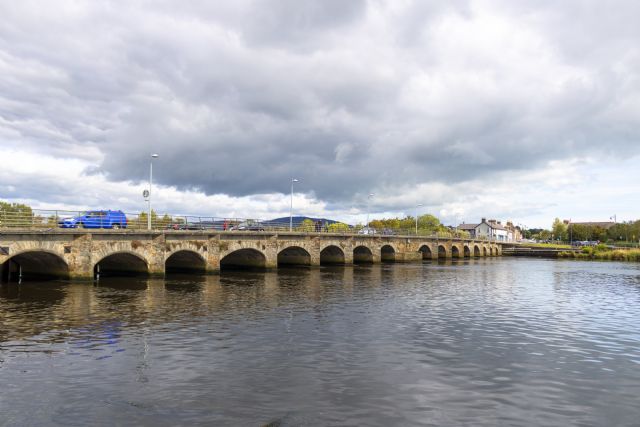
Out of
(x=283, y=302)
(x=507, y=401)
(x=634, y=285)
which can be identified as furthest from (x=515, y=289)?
(x=507, y=401)

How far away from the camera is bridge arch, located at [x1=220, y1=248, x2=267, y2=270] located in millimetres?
56250

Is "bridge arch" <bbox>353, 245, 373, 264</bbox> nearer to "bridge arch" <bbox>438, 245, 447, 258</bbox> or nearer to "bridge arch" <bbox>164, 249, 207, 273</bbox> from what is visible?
"bridge arch" <bbox>164, 249, 207, 273</bbox>

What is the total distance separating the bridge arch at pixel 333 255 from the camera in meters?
71.7

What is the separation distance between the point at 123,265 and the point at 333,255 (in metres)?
33.4

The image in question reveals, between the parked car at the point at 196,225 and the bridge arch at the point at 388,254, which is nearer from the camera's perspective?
the parked car at the point at 196,225

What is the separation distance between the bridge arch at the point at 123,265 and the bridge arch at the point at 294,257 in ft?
76.0

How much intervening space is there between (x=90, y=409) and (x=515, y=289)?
38.6 metres

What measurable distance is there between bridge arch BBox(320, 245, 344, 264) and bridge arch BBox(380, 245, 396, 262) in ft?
63.1

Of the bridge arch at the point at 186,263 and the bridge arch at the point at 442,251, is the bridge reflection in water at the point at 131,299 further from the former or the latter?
the bridge arch at the point at 442,251

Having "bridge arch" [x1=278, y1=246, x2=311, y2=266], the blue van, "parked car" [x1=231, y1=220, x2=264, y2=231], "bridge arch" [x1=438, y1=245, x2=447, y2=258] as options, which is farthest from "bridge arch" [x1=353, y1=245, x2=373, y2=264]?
the blue van

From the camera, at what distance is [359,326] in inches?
901

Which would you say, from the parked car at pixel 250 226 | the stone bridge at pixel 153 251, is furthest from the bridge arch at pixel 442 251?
the parked car at pixel 250 226

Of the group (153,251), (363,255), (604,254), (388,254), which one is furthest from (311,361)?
(604,254)

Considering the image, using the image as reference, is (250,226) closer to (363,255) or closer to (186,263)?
(186,263)
